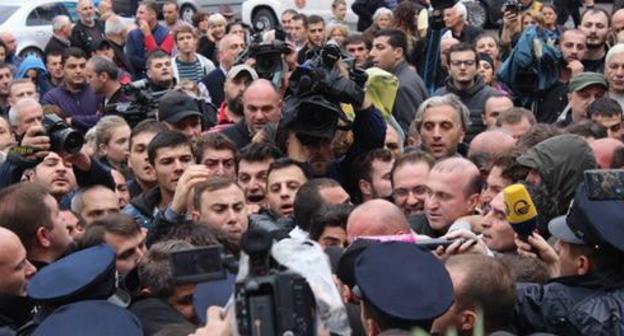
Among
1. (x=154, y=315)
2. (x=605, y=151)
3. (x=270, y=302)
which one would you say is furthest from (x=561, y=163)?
(x=270, y=302)

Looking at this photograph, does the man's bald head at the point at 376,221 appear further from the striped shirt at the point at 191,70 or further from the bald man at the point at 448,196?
the striped shirt at the point at 191,70

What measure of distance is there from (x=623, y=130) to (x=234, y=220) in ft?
10.6

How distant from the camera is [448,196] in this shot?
19.9 feet

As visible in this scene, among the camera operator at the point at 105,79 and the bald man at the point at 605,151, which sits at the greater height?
the bald man at the point at 605,151

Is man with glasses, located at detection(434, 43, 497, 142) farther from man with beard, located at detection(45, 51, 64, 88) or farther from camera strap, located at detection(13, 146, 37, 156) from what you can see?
man with beard, located at detection(45, 51, 64, 88)

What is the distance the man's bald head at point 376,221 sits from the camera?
17.1ft

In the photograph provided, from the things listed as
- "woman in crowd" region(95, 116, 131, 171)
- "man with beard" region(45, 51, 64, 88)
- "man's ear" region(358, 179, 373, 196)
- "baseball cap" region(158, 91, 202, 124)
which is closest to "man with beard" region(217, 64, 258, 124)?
"baseball cap" region(158, 91, 202, 124)

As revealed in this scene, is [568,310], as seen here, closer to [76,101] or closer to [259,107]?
[259,107]

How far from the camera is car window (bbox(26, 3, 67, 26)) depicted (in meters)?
20.1

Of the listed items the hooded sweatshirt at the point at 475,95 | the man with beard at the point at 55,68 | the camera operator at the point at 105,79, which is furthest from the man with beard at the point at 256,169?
the man with beard at the point at 55,68

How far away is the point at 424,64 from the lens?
478 inches

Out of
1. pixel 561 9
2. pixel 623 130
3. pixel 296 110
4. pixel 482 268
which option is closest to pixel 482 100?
pixel 623 130

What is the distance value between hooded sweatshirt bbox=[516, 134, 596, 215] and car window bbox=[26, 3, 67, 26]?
15151 millimetres

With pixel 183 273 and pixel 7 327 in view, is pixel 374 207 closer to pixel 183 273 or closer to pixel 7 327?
pixel 7 327
